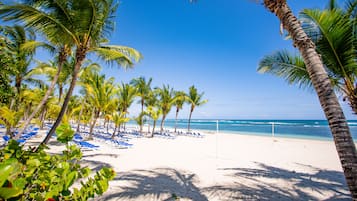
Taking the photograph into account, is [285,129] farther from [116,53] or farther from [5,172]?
[5,172]

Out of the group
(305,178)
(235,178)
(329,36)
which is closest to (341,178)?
(305,178)

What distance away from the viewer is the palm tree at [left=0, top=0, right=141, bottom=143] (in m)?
4.57

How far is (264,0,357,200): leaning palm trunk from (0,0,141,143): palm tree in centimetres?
506

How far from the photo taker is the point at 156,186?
437 centimetres

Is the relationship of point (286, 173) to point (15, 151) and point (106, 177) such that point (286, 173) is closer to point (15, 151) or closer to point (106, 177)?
point (106, 177)

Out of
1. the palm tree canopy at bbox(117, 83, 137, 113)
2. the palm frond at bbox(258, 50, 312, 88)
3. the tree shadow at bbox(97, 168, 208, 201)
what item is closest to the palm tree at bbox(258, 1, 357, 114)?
the palm frond at bbox(258, 50, 312, 88)

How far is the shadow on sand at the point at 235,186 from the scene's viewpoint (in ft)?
12.8

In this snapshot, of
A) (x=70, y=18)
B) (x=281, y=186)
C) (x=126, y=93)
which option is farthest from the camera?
(x=126, y=93)

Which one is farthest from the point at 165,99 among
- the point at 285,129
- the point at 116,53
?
the point at 285,129

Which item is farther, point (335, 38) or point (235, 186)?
point (235, 186)

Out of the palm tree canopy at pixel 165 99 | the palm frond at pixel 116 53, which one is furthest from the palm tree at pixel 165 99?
the palm frond at pixel 116 53

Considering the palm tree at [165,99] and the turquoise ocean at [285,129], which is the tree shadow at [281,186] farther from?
the palm tree at [165,99]

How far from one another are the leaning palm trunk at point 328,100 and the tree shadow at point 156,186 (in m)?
2.62

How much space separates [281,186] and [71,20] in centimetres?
770
